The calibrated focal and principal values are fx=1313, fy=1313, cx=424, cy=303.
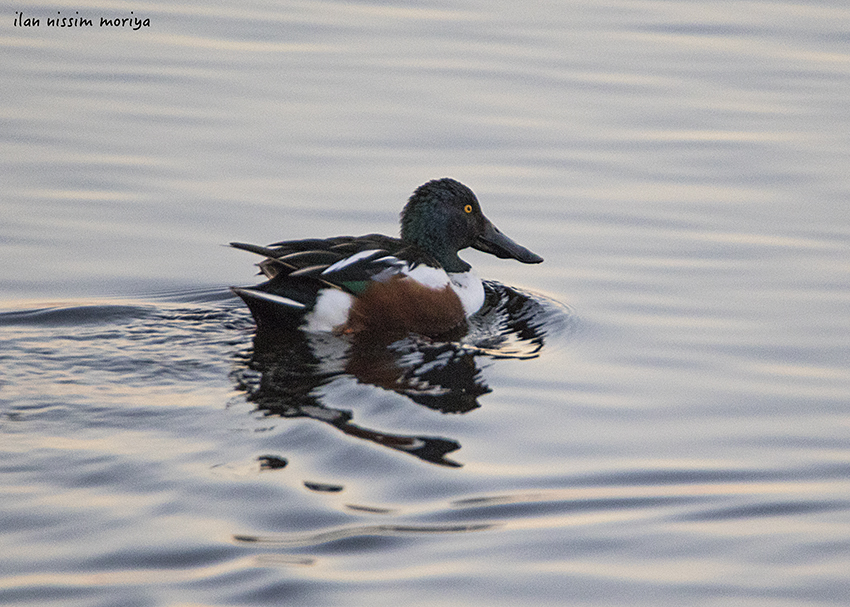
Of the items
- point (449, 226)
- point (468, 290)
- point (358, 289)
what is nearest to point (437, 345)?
point (358, 289)

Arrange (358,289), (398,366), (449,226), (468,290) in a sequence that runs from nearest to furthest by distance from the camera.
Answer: (398,366) → (358,289) → (468,290) → (449,226)

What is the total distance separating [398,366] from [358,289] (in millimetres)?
740

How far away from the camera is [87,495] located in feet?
18.0

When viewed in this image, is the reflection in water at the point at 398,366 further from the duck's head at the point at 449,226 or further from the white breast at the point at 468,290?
the duck's head at the point at 449,226

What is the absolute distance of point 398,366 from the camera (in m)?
7.52

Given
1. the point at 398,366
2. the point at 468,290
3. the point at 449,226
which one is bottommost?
the point at 398,366

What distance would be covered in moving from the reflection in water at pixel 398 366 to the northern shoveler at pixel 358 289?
119mm

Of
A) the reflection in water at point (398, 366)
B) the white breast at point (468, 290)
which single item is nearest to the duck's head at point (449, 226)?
the white breast at point (468, 290)

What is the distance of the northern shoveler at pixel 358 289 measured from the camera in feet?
26.1

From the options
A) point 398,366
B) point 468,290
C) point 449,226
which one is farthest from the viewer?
point 449,226

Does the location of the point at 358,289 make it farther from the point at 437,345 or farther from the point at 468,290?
the point at 468,290

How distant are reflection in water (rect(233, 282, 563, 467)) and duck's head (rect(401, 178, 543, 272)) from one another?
522 mm

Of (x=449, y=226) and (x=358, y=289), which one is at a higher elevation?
(x=449, y=226)

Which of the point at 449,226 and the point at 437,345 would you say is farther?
the point at 449,226
